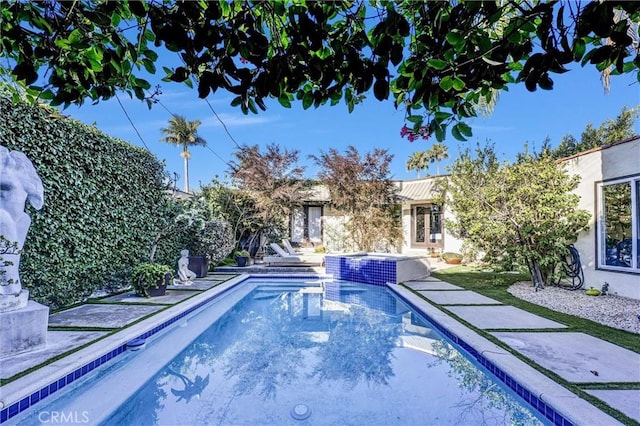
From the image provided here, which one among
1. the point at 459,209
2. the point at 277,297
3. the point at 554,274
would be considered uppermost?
the point at 459,209

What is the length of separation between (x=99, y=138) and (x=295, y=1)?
8.81 m

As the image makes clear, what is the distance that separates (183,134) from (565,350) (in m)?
43.3

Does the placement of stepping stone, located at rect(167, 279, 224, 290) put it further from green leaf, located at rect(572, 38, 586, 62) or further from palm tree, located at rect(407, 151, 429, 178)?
palm tree, located at rect(407, 151, 429, 178)

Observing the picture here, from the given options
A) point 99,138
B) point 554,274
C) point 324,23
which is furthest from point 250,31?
point 554,274

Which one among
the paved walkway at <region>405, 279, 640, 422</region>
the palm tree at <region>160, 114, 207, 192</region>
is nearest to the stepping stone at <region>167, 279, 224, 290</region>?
the paved walkway at <region>405, 279, 640, 422</region>

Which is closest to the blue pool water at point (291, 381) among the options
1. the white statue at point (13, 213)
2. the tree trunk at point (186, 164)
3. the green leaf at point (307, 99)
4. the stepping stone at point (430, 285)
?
the white statue at point (13, 213)

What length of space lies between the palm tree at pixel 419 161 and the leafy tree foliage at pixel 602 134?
17457 mm

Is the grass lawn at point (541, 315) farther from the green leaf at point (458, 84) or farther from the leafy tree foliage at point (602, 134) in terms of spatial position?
the leafy tree foliage at point (602, 134)

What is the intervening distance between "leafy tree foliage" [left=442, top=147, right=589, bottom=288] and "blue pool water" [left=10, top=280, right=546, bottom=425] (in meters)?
4.33

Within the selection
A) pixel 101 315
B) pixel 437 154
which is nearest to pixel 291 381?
pixel 101 315

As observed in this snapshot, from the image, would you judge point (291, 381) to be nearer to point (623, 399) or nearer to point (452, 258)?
point (623, 399)

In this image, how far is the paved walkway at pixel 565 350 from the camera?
3.88 meters

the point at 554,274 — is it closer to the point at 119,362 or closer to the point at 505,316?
the point at 505,316

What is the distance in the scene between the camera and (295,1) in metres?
2.01
